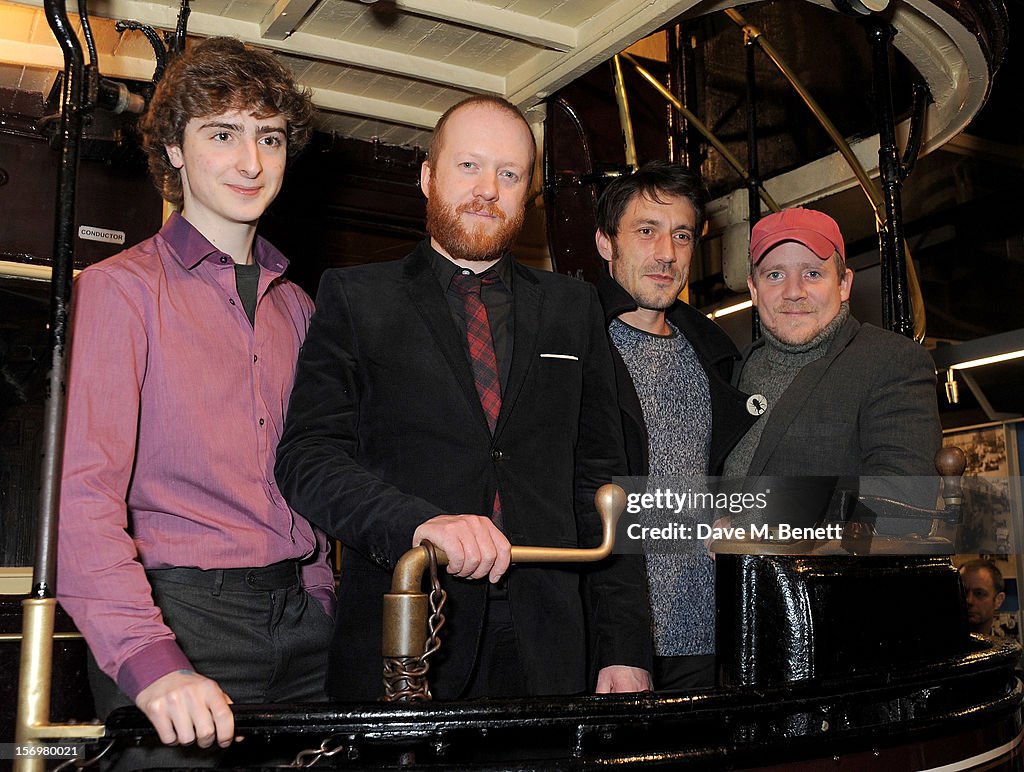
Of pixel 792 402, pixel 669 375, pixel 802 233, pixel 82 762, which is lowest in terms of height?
pixel 82 762

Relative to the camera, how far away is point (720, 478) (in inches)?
94.2

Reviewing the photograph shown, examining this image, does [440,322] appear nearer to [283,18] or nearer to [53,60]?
[283,18]

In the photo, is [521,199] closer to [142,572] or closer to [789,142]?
[142,572]

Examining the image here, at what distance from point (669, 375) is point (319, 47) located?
127 cm

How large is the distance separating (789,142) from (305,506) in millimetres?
5634

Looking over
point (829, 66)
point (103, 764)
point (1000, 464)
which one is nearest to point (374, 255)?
point (103, 764)

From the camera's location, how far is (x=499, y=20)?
2.58 m

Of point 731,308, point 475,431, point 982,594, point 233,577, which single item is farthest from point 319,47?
point 731,308

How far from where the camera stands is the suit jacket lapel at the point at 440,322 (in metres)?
1.83

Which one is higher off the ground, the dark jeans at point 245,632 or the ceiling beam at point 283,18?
the ceiling beam at point 283,18

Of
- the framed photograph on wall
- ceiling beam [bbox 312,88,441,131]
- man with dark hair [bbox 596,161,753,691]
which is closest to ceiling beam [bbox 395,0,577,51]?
man with dark hair [bbox 596,161,753,691]

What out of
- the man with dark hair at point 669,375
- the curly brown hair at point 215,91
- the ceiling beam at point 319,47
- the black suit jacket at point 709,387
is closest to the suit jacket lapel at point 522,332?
the black suit jacket at point 709,387

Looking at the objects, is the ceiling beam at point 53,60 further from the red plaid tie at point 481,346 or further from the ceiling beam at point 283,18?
the red plaid tie at point 481,346

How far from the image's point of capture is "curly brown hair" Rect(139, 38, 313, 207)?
189 cm
